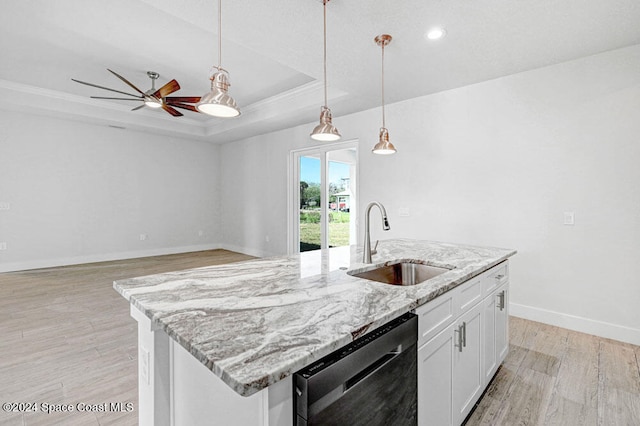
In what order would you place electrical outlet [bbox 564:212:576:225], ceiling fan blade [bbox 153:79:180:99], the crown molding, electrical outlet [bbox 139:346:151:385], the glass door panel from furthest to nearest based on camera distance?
the glass door panel → the crown molding → ceiling fan blade [bbox 153:79:180:99] → electrical outlet [bbox 564:212:576:225] → electrical outlet [bbox 139:346:151:385]

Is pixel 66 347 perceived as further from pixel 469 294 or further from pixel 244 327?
pixel 469 294

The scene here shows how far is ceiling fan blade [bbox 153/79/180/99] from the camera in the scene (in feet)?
11.1

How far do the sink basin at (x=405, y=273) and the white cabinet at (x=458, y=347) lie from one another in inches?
12.2

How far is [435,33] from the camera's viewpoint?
2527 mm

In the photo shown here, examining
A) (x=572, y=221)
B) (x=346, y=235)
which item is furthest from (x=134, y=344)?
(x=572, y=221)

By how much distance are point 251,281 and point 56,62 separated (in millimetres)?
4372

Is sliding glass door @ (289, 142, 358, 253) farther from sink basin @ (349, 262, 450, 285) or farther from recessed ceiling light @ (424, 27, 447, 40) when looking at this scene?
sink basin @ (349, 262, 450, 285)

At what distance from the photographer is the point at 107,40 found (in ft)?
10.5

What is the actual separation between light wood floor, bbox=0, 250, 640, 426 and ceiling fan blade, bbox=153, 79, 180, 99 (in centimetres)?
259

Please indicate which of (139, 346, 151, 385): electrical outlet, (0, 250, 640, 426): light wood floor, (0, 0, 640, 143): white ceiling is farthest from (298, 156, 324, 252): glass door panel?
(139, 346, 151, 385): electrical outlet

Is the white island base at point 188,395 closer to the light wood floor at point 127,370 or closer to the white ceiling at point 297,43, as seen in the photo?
the light wood floor at point 127,370

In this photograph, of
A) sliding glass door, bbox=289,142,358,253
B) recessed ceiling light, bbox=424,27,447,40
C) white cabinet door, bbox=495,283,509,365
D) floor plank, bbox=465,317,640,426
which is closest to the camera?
floor plank, bbox=465,317,640,426

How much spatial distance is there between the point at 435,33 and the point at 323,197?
3387mm

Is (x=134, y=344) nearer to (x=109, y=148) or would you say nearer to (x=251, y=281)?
(x=251, y=281)
